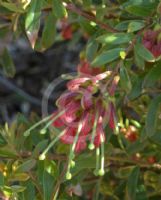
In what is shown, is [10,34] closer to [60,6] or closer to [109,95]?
[60,6]

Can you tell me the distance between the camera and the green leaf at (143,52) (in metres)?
1.04

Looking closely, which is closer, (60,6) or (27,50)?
(60,6)

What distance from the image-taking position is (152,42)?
1.09 meters

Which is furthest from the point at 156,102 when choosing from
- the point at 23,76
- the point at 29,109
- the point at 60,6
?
the point at 23,76

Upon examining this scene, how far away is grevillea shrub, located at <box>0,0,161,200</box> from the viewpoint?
94cm

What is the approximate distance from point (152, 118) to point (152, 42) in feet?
0.58

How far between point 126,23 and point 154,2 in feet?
0.21

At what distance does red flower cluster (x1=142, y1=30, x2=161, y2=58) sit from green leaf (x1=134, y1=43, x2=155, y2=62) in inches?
0.9

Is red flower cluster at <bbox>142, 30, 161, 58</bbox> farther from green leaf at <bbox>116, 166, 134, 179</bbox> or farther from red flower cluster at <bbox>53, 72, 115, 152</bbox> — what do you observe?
green leaf at <bbox>116, 166, 134, 179</bbox>

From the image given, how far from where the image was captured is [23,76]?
10.0 ft

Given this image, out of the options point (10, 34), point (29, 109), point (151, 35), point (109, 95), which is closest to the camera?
point (109, 95)

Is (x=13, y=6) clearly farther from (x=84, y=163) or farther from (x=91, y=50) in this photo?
(x=84, y=163)

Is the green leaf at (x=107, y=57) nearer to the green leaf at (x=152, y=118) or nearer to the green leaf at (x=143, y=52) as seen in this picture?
the green leaf at (x=143, y=52)

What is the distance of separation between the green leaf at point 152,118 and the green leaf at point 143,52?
7.2 inches
